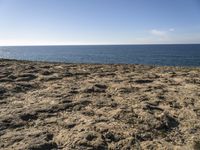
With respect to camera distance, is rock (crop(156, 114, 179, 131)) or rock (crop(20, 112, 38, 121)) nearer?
rock (crop(156, 114, 179, 131))

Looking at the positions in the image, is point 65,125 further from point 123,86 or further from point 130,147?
point 123,86

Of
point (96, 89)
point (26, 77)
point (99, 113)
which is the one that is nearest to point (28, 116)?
point (99, 113)

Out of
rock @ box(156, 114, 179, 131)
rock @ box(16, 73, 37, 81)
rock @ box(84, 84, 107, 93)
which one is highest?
rock @ box(16, 73, 37, 81)

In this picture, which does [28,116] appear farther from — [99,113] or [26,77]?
[26,77]

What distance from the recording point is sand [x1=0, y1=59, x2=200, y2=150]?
7363mm

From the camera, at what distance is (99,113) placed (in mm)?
9500

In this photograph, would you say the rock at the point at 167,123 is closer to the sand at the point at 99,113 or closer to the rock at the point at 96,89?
the sand at the point at 99,113

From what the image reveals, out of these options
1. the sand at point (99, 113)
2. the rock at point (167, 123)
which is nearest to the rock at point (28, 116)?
the sand at point (99, 113)

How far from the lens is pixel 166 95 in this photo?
1186 centimetres

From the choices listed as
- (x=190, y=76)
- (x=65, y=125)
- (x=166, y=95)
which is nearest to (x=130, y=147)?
(x=65, y=125)

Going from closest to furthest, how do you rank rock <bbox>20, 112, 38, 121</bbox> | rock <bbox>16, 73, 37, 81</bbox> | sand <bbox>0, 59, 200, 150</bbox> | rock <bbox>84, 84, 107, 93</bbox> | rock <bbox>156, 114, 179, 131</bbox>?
sand <bbox>0, 59, 200, 150</bbox>
rock <bbox>156, 114, 179, 131</bbox>
rock <bbox>20, 112, 38, 121</bbox>
rock <bbox>84, 84, 107, 93</bbox>
rock <bbox>16, 73, 37, 81</bbox>

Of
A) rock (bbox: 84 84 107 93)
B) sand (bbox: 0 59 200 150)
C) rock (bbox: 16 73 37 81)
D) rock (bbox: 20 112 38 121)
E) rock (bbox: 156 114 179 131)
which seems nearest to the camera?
sand (bbox: 0 59 200 150)

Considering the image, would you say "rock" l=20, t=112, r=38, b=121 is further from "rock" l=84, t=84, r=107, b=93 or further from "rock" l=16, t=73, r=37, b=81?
"rock" l=16, t=73, r=37, b=81

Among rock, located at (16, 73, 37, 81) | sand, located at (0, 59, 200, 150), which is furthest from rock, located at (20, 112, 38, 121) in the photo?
rock, located at (16, 73, 37, 81)
